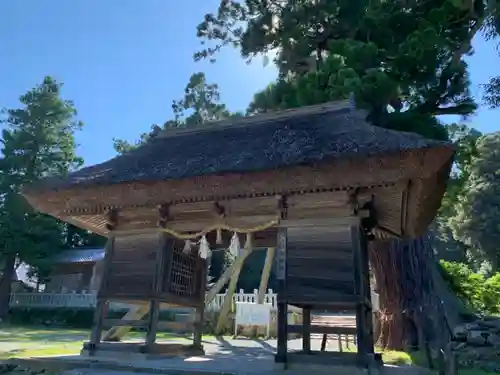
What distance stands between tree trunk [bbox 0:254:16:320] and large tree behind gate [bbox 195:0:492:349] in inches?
785

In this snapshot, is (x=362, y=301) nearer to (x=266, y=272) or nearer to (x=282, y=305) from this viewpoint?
(x=282, y=305)

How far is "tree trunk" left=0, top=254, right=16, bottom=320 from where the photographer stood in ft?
88.8

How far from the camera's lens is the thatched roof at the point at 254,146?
7426 mm

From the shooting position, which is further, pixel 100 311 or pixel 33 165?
pixel 33 165

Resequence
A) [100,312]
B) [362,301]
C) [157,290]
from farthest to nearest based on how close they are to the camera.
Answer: [100,312] < [157,290] < [362,301]

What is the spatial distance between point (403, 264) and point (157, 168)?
7414 millimetres

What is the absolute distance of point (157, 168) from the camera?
8898 mm

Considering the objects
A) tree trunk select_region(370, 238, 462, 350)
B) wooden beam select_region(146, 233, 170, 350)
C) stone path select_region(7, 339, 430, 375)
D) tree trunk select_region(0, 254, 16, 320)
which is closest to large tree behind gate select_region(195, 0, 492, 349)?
tree trunk select_region(370, 238, 462, 350)

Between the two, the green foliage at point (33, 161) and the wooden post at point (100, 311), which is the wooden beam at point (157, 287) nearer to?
the wooden post at point (100, 311)

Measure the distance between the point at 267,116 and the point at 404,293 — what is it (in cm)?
604

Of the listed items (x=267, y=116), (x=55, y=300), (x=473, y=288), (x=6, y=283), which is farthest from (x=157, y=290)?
(x=6, y=283)

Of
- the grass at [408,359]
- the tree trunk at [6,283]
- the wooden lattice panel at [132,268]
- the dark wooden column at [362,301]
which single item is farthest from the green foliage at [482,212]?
the tree trunk at [6,283]

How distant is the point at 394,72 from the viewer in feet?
42.3

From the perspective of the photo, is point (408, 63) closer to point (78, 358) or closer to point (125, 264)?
point (125, 264)
